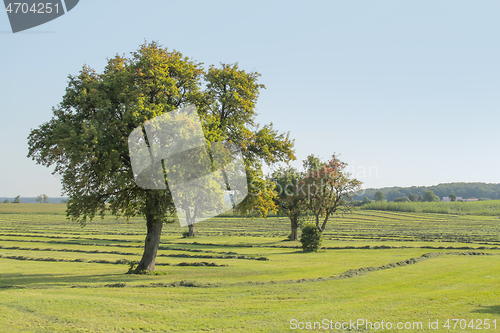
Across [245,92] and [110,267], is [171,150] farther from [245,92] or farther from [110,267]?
[110,267]

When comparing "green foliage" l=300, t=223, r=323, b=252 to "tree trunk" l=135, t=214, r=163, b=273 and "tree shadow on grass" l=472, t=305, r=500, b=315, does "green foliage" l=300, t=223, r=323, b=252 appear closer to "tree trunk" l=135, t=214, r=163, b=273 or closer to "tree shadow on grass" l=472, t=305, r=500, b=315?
"tree trunk" l=135, t=214, r=163, b=273

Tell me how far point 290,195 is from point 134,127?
3097cm

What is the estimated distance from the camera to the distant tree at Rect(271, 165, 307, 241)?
4800 centimetres

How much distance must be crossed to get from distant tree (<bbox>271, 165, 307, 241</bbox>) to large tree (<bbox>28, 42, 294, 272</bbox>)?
24.1 metres

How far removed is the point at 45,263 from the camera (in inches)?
1108

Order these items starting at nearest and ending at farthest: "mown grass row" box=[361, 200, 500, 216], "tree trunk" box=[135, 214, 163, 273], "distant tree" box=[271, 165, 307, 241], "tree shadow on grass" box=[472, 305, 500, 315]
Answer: "tree shadow on grass" box=[472, 305, 500, 315], "tree trunk" box=[135, 214, 163, 273], "distant tree" box=[271, 165, 307, 241], "mown grass row" box=[361, 200, 500, 216]

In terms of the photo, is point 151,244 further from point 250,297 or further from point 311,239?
point 311,239

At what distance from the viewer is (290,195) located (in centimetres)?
4838

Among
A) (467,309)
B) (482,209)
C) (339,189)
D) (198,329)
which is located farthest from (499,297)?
(482,209)

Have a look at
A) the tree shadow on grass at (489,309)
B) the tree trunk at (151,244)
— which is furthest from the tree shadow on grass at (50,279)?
the tree shadow on grass at (489,309)

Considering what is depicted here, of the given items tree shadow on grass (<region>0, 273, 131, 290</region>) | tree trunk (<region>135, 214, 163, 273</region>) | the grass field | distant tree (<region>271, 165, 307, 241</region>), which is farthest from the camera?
distant tree (<region>271, 165, 307, 241</region>)

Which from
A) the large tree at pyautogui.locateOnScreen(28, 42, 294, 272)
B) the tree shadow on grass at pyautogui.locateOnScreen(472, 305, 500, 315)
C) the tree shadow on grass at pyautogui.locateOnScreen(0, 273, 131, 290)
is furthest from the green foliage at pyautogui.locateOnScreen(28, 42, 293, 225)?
the tree shadow on grass at pyautogui.locateOnScreen(472, 305, 500, 315)

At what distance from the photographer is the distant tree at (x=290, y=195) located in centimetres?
4800

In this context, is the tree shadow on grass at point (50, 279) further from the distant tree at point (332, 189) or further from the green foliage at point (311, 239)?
the distant tree at point (332, 189)
